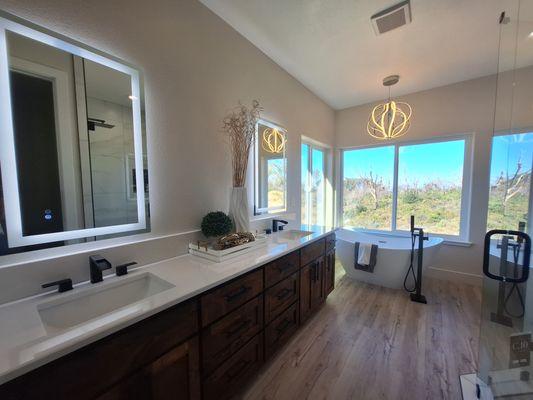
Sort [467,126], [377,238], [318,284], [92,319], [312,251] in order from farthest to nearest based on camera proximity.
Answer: [377,238], [467,126], [318,284], [312,251], [92,319]

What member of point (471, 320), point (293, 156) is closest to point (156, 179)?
point (293, 156)

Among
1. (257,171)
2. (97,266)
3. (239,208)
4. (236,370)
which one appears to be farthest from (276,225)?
(97,266)

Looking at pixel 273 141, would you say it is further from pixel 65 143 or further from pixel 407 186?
pixel 407 186

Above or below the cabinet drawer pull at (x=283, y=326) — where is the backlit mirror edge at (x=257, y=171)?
above

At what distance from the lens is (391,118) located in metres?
2.94

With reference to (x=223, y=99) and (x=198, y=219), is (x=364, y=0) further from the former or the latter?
(x=198, y=219)

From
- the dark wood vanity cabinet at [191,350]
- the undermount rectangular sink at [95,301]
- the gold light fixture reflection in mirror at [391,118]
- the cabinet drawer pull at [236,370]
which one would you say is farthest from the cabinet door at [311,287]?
the gold light fixture reflection in mirror at [391,118]

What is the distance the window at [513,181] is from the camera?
164cm

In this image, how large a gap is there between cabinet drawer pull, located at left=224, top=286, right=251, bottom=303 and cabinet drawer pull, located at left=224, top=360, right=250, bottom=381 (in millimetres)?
418

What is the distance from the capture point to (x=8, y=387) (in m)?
0.58

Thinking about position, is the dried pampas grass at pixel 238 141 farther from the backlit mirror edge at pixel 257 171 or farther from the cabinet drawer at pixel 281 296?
the cabinet drawer at pixel 281 296

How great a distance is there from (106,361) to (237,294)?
0.64 metres

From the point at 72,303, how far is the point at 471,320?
3.31 m

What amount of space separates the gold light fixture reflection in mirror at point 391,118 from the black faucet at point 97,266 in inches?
119
